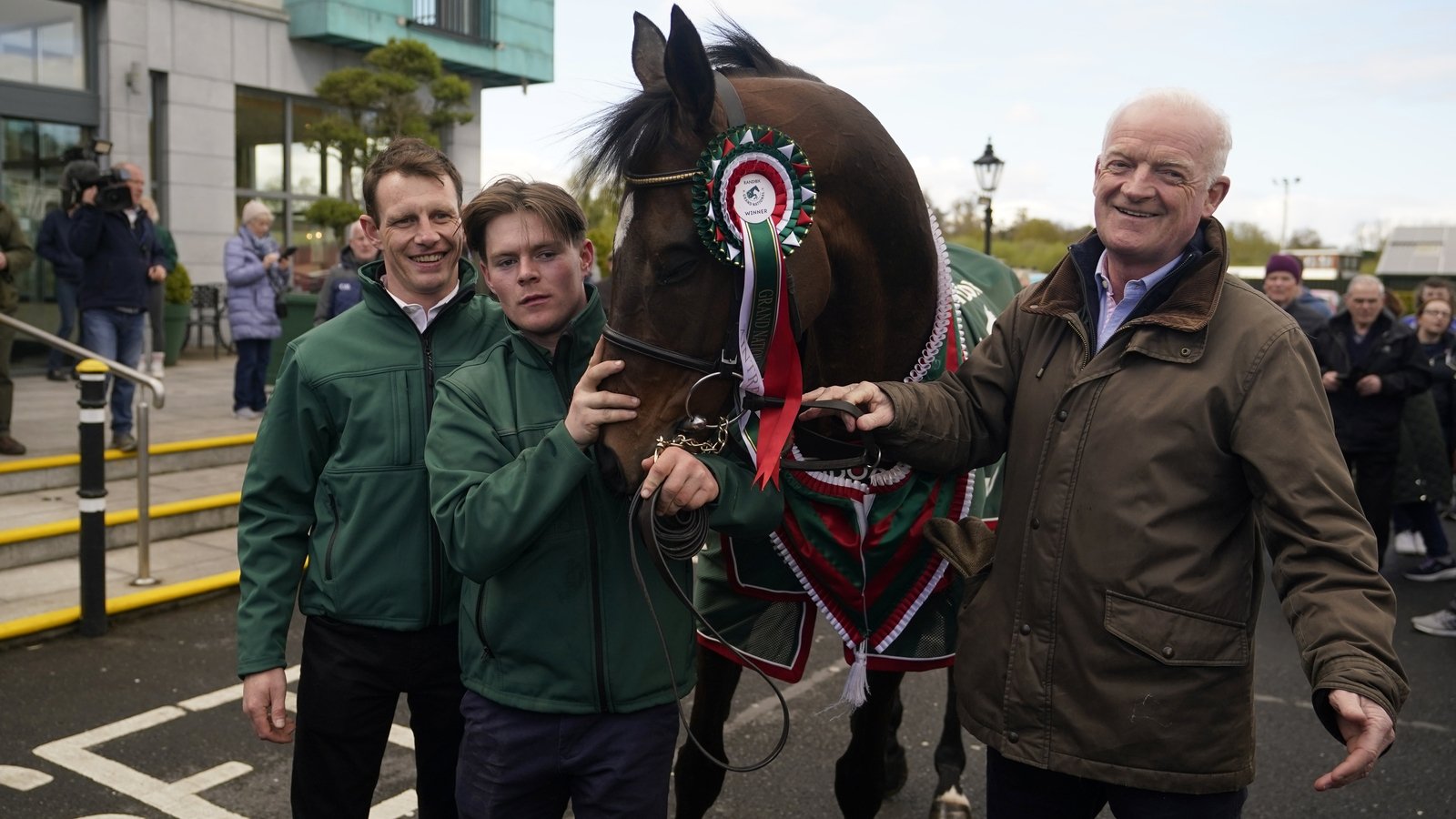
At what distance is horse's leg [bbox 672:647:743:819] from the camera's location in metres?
2.88

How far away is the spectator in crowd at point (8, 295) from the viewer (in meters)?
6.68

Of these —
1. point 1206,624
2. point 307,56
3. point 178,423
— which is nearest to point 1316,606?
point 1206,624

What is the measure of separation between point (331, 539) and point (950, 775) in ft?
7.24

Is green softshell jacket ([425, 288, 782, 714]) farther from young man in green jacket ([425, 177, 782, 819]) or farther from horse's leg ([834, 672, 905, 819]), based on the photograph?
horse's leg ([834, 672, 905, 819])

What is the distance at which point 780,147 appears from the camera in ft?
6.55

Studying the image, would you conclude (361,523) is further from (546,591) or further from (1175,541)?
(1175,541)

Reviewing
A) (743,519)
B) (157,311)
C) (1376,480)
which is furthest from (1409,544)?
(157,311)

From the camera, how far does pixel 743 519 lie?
6.70ft

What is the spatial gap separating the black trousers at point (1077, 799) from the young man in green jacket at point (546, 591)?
2.10ft

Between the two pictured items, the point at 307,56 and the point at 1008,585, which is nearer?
the point at 1008,585

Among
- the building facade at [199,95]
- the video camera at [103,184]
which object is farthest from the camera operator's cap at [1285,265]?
the building facade at [199,95]

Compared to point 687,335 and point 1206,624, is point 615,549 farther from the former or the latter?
point 1206,624

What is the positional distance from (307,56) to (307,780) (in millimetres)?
15424

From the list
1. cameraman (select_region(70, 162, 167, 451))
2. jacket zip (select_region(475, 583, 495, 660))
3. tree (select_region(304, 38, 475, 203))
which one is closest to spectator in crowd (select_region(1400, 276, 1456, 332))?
jacket zip (select_region(475, 583, 495, 660))
